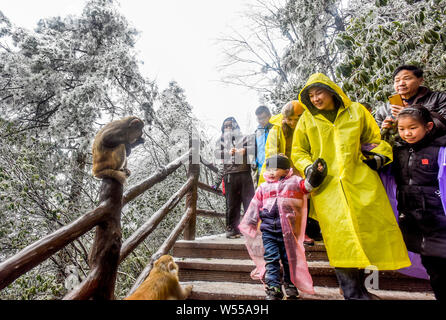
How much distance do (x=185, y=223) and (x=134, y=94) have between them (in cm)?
527

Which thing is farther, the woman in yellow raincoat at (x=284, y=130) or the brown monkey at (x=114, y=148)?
the woman in yellow raincoat at (x=284, y=130)

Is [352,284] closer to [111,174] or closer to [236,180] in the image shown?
[111,174]

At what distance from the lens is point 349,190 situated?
1.81 metres

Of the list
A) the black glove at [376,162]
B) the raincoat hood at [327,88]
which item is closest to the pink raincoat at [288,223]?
the black glove at [376,162]

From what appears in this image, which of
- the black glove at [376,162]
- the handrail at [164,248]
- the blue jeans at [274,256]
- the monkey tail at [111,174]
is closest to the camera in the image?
the monkey tail at [111,174]

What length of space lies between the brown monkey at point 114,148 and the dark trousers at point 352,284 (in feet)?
5.55

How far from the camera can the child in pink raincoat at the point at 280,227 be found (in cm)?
189

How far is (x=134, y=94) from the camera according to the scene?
7184mm

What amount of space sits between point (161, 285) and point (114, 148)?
88 cm

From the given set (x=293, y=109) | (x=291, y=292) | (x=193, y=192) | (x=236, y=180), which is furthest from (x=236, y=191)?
(x=291, y=292)

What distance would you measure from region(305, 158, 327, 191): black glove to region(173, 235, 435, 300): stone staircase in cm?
92

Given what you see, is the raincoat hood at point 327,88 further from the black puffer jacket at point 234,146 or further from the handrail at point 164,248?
the handrail at point 164,248

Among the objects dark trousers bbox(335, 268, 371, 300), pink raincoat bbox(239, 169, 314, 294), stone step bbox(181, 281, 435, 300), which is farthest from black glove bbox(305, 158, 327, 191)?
stone step bbox(181, 281, 435, 300)

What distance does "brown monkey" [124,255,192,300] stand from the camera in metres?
1.24
